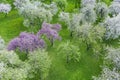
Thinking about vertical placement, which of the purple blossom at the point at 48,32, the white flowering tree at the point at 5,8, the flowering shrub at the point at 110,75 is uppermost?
the white flowering tree at the point at 5,8

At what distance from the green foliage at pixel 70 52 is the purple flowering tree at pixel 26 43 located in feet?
21.9

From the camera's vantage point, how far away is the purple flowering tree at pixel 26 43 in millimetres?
74438

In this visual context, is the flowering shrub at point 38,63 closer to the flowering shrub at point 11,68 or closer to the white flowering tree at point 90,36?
the flowering shrub at point 11,68

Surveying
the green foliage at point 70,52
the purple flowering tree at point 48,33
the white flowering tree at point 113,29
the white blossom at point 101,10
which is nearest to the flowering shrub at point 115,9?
the white blossom at point 101,10

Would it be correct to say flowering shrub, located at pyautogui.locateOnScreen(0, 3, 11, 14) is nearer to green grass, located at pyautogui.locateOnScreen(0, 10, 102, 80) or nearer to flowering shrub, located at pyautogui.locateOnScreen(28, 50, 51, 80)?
green grass, located at pyautogui.locateOnScreen(0, 10, 102, 80)

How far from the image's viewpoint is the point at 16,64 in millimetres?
67062

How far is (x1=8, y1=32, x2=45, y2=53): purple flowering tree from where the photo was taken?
74438 millimetres

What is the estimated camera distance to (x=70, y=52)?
7538 cm

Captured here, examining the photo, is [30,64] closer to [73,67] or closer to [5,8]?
[73,67]

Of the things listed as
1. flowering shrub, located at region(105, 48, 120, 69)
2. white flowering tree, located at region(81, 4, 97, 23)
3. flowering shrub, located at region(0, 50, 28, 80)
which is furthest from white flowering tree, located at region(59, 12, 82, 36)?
flowering shrub, located at region(0, 50, 28, 80)

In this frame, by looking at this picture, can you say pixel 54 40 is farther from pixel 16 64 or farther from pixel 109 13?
pixel 109 13

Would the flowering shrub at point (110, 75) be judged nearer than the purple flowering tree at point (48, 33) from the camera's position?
Yes

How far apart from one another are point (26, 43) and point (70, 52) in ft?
40.9

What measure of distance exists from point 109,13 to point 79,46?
22198mm
